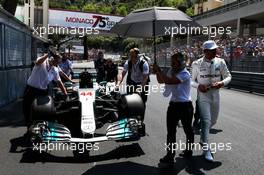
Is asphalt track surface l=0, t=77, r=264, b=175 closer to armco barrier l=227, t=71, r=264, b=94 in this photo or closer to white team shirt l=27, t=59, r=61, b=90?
white team shirt l=27, t=59, r=61, b=90

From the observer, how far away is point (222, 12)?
51844mm

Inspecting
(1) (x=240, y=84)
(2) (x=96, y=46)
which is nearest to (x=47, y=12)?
(1) (x=240, y=84)

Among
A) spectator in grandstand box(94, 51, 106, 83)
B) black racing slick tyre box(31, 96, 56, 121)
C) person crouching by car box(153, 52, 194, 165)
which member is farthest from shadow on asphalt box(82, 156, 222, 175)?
spectator in grandstand box(94, 51, 106, 83)

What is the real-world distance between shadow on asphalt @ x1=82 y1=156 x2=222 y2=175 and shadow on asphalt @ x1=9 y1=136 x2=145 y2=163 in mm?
396

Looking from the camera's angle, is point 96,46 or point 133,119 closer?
point 133,119

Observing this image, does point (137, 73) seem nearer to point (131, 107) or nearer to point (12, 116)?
point (131, 107)

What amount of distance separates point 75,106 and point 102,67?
5694mm

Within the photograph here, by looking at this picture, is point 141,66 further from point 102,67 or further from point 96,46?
point 96,46

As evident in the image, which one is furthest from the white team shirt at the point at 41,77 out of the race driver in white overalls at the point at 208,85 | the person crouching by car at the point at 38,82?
the race driver in white overalls at the point at 208,85

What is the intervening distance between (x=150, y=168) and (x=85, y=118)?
1585mm

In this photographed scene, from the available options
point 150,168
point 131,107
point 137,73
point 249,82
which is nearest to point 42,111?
point 131,107

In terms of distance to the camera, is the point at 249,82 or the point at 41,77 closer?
the point at 41,77

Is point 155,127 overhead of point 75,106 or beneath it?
beneath

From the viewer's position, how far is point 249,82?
61.9 feet
